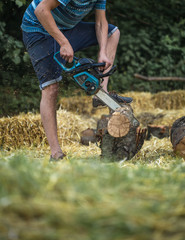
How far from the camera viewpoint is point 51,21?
2732 mm

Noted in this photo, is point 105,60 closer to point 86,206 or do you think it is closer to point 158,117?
point 86,206

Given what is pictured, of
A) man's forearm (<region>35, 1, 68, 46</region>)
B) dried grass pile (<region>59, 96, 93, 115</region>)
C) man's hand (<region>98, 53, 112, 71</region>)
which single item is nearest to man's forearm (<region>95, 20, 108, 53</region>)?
man's hand (<region>98, 53, 112, 71</region>)

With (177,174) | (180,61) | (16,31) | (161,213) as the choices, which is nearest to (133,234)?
(161,213)

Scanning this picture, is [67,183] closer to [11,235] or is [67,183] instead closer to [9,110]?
[11,235]

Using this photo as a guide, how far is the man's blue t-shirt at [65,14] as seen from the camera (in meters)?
2.92

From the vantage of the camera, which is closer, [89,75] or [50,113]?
[89,75]

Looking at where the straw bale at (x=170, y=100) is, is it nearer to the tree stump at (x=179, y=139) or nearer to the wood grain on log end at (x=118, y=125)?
the tree stump at (x=179, y=139)

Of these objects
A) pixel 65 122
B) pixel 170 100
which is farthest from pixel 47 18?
pixel 170 100

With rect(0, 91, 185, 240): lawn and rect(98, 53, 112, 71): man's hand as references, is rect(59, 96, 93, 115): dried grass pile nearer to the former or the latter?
rect(98, 53, 112, 71): man's hand

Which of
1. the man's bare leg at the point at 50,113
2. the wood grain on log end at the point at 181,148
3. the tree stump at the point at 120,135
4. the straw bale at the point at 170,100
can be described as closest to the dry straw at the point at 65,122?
the straw bale at the point at 170,100

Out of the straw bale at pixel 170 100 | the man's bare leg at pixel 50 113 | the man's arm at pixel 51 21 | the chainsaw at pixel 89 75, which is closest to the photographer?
the man's arm at pixel 51 21

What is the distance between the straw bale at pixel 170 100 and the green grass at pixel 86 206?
461 centimetres

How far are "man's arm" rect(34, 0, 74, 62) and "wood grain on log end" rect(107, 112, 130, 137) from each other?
602 mm

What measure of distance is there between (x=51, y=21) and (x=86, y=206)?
1848mm
